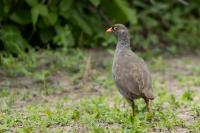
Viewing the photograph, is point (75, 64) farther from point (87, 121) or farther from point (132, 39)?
point (87, 121)

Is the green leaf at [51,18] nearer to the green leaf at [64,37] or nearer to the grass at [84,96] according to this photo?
the green leaf at [64,37]

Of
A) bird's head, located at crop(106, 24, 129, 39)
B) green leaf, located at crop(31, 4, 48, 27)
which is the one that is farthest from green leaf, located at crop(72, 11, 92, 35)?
bird's head, located at crop(106, 24, 129, 39)

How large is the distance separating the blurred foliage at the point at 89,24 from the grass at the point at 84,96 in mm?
353

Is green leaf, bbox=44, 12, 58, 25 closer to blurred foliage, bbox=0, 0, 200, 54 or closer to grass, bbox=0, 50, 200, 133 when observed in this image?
blurred foliage, bbox=0, 0, 200, 54

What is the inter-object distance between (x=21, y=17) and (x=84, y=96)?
7.74 feet

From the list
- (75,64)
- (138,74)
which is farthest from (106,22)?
(138,74)

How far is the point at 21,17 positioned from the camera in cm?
1127

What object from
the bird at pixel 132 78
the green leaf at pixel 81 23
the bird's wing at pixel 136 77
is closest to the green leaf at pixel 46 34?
the green leaf at pixel 81 23

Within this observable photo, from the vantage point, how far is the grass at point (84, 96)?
7285mm

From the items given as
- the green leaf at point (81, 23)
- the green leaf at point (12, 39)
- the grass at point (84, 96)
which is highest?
the green leaf at point (81, 23)

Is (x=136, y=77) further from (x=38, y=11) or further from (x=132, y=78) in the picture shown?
(x=38, y=11)

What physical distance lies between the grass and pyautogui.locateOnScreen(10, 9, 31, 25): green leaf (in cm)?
60

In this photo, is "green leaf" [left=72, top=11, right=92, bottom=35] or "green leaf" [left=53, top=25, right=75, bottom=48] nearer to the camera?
"green leaf" [left=53, top=25, right=75, bottom=48]

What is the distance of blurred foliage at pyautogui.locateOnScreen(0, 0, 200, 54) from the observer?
1096 centimetres
